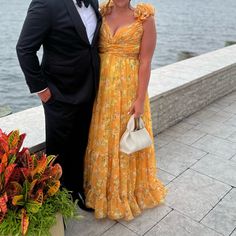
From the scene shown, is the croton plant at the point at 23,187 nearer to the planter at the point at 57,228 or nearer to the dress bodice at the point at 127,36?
the planter at the point at 57,228

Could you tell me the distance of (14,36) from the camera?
35.9ft

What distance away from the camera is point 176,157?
135 inches

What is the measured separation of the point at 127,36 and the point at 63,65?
428 millimetres

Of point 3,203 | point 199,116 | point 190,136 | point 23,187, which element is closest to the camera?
point 3,203

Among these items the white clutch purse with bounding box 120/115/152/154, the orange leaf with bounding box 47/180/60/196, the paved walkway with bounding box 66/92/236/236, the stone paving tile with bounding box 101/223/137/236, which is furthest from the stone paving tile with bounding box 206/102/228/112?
the orange leaf with bounding box 47/180/60/196

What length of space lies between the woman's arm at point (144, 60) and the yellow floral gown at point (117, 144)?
1.4 inches

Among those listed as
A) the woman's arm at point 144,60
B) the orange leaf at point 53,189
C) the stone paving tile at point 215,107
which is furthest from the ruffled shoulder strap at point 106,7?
the stone paving tile at point 215,107

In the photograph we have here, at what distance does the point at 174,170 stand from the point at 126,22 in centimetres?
154

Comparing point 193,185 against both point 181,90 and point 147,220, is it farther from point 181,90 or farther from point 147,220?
point 181,90

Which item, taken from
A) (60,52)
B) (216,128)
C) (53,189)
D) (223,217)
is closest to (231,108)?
(216,128)

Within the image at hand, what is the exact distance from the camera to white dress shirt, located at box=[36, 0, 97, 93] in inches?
79.0

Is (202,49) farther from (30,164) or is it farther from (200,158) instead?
(30,164)

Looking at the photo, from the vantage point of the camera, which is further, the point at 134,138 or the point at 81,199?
the point at 81,199

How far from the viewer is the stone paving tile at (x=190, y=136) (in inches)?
147
